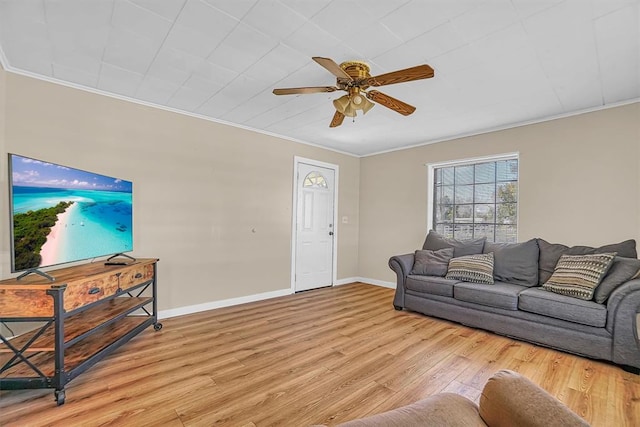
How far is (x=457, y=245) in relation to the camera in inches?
161

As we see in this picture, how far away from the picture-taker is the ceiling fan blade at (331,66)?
186 cm

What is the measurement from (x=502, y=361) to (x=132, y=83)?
429 centimetres

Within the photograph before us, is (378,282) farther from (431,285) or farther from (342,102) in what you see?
(342,102)

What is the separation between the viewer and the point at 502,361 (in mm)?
2553

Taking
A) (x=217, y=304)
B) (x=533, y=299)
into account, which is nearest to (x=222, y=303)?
(x=217, y=304)

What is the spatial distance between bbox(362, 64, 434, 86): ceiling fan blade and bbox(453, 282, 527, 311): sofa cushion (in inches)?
93.5

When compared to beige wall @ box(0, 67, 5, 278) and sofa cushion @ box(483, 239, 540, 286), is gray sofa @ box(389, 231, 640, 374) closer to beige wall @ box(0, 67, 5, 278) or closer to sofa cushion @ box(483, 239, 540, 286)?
sofa cushion @ box(483, 239, 540, 286)

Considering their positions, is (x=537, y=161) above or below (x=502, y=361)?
above

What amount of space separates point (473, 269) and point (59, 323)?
386 centimetres

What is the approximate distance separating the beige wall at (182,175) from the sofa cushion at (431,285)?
6.36 feet

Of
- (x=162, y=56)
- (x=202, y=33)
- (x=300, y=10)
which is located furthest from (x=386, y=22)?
(x=162, y=56)

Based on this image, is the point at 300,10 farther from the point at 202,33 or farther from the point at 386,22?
the point at 202,33

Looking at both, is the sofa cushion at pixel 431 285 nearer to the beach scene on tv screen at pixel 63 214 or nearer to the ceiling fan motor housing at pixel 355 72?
the ceiling fan motor housing at pixel 355 72

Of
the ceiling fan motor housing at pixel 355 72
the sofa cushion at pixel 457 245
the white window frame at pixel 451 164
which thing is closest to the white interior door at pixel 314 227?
the white window frame at pixel 451 164
